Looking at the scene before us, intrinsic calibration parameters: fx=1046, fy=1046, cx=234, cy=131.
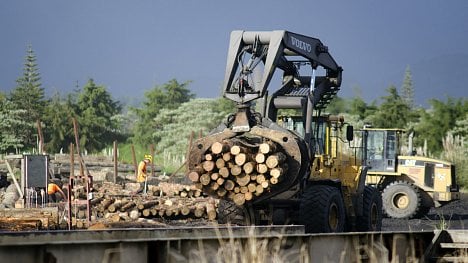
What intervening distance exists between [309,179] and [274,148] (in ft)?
7.39

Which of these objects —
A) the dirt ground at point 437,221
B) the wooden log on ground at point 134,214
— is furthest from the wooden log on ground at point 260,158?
the wooden log on ground at point 134,214

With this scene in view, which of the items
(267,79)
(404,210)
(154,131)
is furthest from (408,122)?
(267,79)

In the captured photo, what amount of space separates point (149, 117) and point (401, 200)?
48557 millimetres

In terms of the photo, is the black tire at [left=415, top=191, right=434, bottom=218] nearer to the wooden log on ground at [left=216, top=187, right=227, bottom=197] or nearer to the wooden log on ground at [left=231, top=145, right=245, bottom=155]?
the wooden log on ground at [left=216, top=187, right=227, bottom=197]

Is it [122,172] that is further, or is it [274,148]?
[122,172]

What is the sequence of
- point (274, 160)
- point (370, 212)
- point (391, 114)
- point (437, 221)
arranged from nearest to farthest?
point (274, 160) < point (370, 212) < point (437, 221) < point (391, 114)

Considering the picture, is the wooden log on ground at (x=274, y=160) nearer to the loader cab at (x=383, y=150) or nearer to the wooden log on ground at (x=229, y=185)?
the wooden log on ground at (x=229, y=185)

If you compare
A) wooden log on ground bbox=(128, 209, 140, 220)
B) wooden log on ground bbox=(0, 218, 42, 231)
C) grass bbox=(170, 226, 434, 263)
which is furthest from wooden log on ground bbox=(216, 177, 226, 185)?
grass bbox=(170, 226, 434, 263)

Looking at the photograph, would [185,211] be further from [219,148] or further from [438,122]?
[438,122]

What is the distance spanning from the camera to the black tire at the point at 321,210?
1883 centimetres

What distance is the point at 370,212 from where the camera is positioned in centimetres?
2177

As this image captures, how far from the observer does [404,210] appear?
3069cm

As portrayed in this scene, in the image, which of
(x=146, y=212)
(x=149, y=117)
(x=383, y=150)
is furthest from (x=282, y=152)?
(x=149, y=117)

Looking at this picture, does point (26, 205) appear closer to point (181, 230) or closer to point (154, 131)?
point (181, 230)
